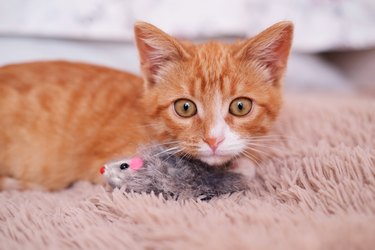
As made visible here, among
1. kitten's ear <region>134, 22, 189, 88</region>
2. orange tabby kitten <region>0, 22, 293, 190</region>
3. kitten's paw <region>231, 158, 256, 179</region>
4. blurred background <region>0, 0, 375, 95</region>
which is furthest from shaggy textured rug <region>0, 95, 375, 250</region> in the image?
blurred background <region>0, 0, 375, 95</region>

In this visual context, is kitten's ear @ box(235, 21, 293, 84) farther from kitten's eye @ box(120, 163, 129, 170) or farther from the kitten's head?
kitten's eye @ box(120, 163, 129, 170)

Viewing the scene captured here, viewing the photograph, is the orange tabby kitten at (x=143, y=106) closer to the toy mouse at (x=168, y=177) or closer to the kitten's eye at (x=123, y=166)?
the toy mouse at (x=168, y=177)

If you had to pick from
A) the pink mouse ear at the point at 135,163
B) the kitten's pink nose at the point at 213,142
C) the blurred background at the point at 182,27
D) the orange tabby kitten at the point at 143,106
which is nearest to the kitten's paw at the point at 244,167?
the orange tabby kitten at the point at 143,106

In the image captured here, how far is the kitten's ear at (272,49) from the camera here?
121 centimetres

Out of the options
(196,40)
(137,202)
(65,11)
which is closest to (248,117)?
(137,202)

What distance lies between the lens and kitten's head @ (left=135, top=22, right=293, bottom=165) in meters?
1.18

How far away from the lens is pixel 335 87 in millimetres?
2402

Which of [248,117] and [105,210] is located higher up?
[248,117]

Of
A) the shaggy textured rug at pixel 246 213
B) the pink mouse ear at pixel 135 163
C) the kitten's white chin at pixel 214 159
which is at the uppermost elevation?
the kitten's white chin at pixel 214 159

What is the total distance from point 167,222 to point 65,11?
1319 mm

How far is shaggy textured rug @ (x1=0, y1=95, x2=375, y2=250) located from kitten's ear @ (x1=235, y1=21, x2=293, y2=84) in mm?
278

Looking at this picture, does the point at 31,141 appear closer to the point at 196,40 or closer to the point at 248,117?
the point at 248,117

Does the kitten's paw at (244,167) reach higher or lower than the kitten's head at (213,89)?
lower

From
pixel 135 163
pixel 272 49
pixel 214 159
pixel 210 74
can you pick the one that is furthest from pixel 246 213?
pixel 272 49
